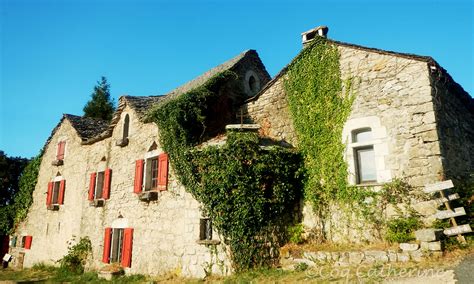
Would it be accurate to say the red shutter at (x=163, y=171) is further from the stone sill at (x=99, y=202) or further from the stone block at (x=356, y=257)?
the stone block at (x=356, y=257)

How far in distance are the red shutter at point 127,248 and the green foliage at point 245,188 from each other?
3.53 metres

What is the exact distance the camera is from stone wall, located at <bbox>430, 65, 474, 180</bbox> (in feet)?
28.9

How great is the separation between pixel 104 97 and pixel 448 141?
27.7 meters

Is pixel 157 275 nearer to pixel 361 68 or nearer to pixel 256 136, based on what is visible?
pixel 256 136

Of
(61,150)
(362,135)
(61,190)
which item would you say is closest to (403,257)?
(362,135)

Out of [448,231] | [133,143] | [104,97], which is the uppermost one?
[104,97]

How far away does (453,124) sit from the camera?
9656 millimetres

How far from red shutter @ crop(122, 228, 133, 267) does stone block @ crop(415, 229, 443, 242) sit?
30.7 ft

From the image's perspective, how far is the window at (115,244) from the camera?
12.4 m

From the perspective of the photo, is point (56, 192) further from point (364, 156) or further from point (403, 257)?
point (403, 257)

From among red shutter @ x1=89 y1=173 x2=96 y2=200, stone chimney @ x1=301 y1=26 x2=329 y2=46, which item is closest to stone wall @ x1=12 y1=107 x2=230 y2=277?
red shutter @ x1=89 y1=173 x2=96 y2=200

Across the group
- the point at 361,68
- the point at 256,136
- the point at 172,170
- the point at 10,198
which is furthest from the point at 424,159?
the point at 10,198

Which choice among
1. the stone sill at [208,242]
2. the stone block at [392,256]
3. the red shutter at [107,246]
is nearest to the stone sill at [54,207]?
the red shutter at [107,246]

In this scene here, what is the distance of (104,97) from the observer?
30.0 meters
